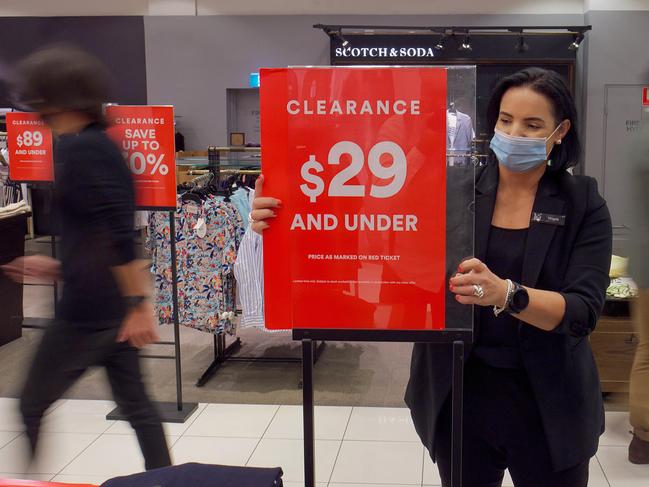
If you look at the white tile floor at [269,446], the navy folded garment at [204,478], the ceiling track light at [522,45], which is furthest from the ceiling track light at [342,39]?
the navy folded garment at [204,478]

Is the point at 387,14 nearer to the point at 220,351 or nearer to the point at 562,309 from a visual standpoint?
the point at 220,351

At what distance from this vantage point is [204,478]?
123 cm

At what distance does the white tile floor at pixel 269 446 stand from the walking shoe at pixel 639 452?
0.04 m

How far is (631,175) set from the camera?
283cm

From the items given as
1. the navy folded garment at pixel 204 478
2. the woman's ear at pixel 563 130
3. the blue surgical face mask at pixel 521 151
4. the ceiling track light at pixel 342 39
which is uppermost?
the ceiling track light at pixel 342 39

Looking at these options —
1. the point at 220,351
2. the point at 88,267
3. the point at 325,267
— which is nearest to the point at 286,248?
the point at 325,267

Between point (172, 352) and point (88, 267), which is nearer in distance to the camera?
point (88, 267)

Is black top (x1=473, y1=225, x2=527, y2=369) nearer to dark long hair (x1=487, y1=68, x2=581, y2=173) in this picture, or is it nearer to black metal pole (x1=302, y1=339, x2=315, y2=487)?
dark long hair (x1=487, y1=68, x2=581, y2=173)

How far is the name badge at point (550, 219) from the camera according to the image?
1467 mm

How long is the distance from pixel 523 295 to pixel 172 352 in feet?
13.3

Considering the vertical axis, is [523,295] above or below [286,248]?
below

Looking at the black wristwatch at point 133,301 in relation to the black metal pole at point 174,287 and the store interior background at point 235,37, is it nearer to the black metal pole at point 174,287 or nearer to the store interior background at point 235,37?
the black metal pole at point 174,287

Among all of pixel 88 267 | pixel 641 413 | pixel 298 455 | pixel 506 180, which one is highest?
pixel 506 180

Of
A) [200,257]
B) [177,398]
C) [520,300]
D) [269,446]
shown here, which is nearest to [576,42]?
[200,257]
